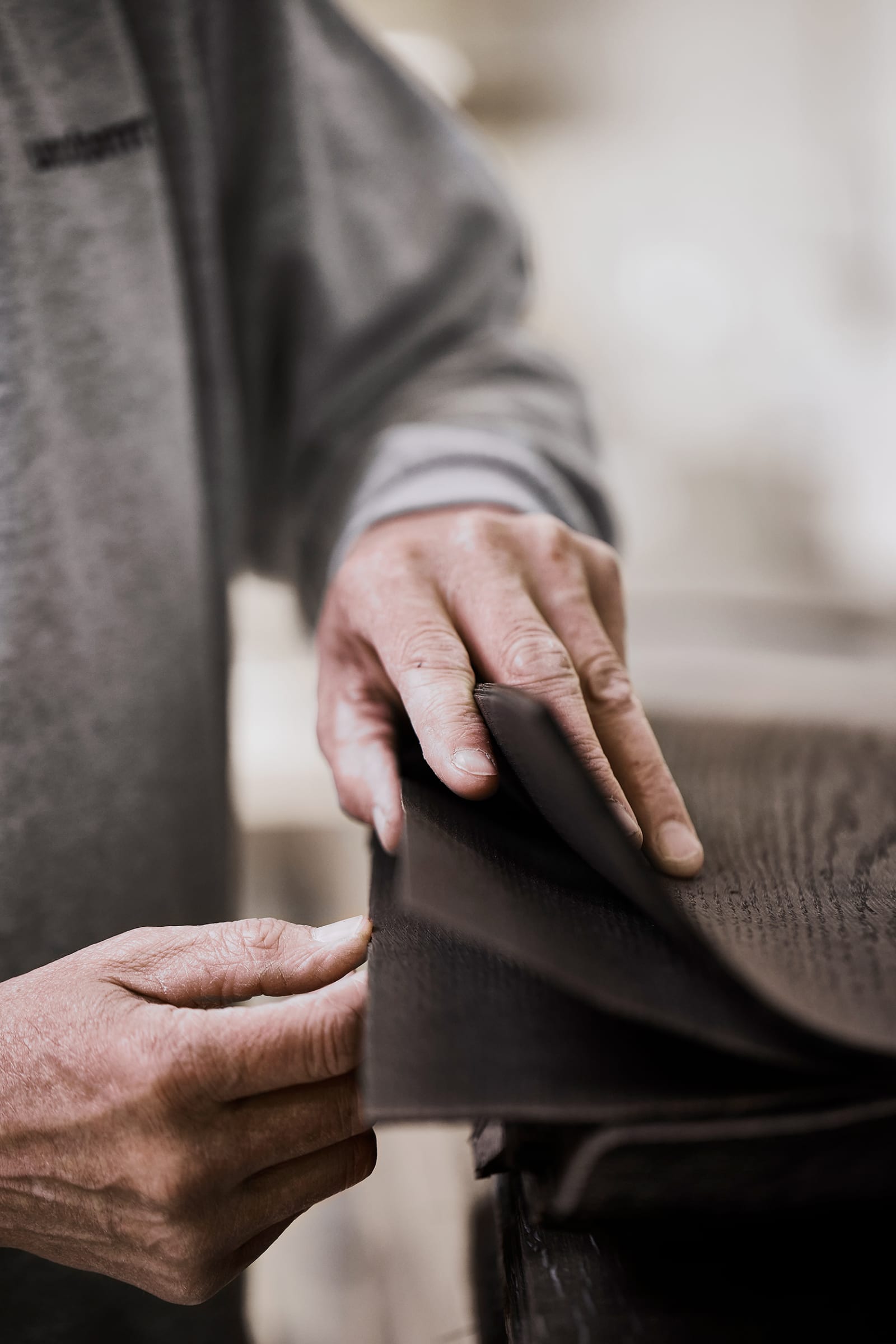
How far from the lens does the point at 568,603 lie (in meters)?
0.41

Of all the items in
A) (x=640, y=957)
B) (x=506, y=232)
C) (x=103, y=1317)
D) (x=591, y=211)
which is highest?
(x=506, y=232)

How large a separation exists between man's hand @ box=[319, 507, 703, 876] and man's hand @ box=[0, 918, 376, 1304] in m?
0.09

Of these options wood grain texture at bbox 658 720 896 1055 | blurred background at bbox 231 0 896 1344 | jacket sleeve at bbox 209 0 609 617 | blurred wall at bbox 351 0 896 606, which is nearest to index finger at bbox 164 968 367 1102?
wood grain texture at bbox 658 720 896 1055

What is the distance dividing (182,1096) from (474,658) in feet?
0.69

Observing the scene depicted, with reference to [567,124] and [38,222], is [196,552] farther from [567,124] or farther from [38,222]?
[567,124]

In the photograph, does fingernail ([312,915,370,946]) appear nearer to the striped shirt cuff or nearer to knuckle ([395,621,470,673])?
knuckle ([395,621,470,673])

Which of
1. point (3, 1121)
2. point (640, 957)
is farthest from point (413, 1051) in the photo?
point (3, 1121)

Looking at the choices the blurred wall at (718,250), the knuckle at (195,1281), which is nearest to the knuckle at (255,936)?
the knuckle at (195,1281)

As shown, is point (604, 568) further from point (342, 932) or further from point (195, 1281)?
point (195, 1281)

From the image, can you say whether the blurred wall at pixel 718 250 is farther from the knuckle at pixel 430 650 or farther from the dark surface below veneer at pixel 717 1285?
the dark surface below veneer at pixel 717 1285

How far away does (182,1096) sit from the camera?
26 centimetres

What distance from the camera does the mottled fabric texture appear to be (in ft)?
1.67

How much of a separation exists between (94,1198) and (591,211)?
105 inches

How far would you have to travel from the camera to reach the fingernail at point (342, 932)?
0.29 metres
